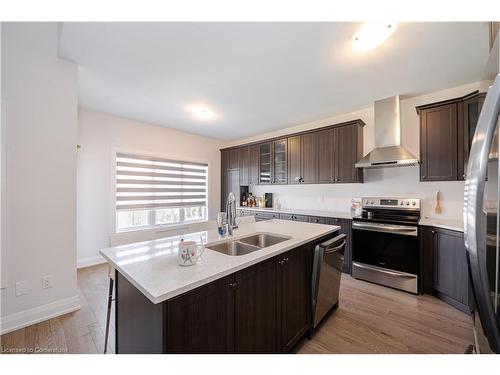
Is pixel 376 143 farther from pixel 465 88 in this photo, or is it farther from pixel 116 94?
pixel 116 94

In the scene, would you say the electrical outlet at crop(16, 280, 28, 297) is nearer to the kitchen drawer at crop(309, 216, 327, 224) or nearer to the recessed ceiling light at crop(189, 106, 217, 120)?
the recessed ceiling light at crop(189, 106, 217, 120)

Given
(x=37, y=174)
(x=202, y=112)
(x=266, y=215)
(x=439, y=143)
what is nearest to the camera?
(x=37, y=174)

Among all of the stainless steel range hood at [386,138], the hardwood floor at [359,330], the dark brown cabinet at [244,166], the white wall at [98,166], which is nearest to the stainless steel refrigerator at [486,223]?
the hardwood floor at [359,330]

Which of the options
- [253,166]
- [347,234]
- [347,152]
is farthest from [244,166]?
[347,234]

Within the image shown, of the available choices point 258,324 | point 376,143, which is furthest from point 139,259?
point 376,143

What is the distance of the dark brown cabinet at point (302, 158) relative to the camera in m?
3.56

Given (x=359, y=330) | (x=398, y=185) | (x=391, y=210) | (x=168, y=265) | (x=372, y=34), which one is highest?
(x=372, y=34)

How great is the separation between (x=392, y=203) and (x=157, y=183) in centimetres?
410

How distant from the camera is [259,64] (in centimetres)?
205

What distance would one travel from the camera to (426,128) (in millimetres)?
2549

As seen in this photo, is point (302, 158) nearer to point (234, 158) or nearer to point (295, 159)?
point (295, 159)

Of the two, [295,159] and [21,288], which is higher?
[295,159]

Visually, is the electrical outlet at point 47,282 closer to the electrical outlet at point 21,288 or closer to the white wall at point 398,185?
the electrical outlet at point 21,288

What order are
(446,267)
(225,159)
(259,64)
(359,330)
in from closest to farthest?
1. (359,330)
2. (259,64)
3. (446,267)
4. (225,159)
